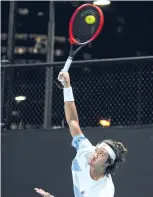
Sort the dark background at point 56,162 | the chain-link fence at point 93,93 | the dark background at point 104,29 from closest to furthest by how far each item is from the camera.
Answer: the dark background at point 56,162 < the chain-link fence at point 93,93 < the dark background at point 104,29

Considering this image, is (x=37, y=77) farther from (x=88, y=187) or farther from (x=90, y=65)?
(x=88, y=187)

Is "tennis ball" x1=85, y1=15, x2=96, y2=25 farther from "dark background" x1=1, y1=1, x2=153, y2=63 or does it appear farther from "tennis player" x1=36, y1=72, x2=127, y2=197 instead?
"dark background" x1=1, y1=1, x2=153, y2=63

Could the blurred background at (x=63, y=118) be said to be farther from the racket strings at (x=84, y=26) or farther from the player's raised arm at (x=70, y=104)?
the player's raised arm at (x=70, y=104)

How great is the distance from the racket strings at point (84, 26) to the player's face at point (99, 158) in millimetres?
1548

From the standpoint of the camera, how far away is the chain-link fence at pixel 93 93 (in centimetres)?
905

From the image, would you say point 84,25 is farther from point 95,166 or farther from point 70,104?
point 95,166

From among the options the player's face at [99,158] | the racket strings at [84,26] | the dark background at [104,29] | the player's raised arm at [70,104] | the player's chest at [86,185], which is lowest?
the player's chest at [86,185]

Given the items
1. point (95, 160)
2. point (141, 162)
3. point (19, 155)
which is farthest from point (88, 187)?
point (19, 155)

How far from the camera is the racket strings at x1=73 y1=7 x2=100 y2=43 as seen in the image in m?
7.45

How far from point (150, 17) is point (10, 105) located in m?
3.85

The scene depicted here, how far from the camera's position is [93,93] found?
922 cm

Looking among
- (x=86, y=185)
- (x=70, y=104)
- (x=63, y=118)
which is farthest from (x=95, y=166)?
(x=63, y=118)

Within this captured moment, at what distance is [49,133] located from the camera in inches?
355

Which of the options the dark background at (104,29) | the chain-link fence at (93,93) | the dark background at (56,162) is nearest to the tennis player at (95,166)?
the dark background at (56,162)
